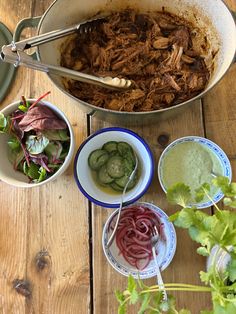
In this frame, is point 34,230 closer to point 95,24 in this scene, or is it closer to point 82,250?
point 82,250

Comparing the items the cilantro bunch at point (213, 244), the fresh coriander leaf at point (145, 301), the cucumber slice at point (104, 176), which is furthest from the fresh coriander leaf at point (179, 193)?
the cucumber slice at point (104, 176)

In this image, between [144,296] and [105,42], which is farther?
[105,42]

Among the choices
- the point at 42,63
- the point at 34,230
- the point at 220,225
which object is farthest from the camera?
the point at 34,230

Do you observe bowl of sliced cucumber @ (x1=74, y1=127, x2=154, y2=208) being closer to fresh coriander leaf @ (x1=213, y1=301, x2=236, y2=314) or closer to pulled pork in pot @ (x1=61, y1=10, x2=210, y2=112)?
pulled pork in pot @ (x1=61, y1=10, x2=210, y2=112)

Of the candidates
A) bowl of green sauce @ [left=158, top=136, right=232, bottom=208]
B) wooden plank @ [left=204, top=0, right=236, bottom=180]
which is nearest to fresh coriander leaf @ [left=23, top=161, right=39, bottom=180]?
bowl of green sauce @ [left=158, top=136, right=232, bottom=208]

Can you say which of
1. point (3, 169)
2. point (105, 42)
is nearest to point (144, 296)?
point (3, 169)

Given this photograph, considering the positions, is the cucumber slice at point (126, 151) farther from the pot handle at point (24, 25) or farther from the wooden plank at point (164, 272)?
the pot handle at point (24, 25)
